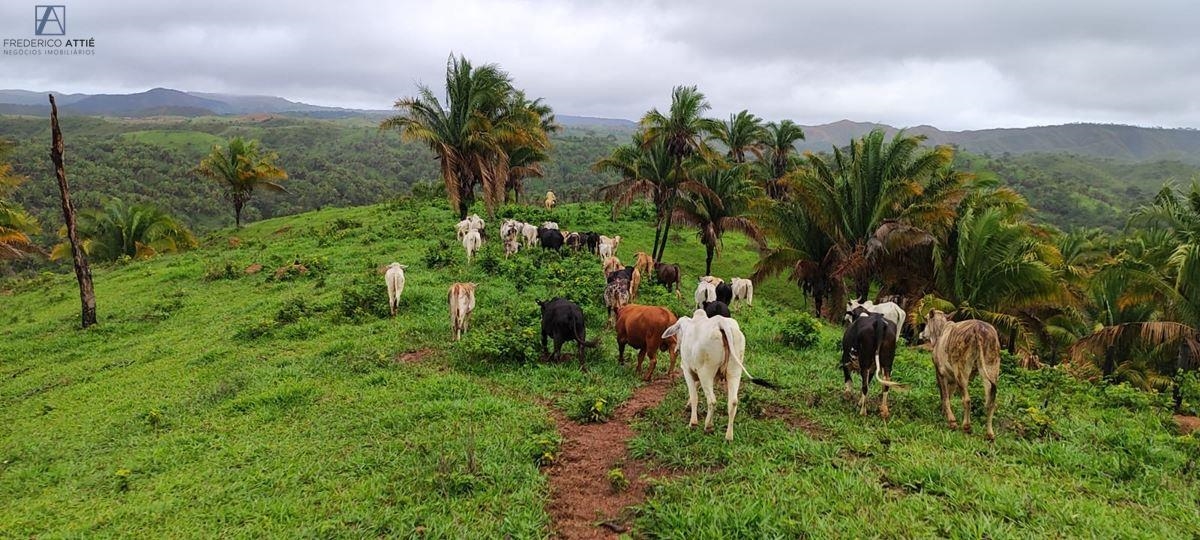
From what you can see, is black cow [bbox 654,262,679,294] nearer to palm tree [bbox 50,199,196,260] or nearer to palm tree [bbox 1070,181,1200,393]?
palm tree [bbox 1070,181,1200,393]

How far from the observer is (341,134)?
170 metres

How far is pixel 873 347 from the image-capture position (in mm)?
7504

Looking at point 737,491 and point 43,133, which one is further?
point 43,133

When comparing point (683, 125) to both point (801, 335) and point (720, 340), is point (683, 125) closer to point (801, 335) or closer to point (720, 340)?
point (801, 335)

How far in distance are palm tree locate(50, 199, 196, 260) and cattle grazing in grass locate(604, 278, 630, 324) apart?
26398 millimetres

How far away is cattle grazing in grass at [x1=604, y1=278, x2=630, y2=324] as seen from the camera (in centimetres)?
1355

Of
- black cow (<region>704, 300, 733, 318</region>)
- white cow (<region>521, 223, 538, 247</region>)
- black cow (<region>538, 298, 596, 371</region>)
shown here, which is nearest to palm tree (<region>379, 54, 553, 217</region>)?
white cow (<region>521, 223, 538, 247</region>)

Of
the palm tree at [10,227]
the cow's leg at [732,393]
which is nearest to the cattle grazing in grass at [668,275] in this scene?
the cow's leg at [732,393]

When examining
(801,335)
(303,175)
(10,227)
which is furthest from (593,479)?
(303,175)

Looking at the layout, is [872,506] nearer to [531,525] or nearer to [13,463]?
[531,525]

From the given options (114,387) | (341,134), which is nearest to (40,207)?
(114,387)

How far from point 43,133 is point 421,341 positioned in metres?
190

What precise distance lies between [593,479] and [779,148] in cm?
3243

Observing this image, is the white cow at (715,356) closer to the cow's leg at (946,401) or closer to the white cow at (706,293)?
the cow's leg at (946,401)
